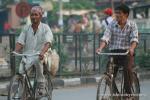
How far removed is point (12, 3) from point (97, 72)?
33.3m

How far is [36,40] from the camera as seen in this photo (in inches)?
365

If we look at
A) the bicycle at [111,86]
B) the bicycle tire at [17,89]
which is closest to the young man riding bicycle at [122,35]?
the bicycle at [111,86]

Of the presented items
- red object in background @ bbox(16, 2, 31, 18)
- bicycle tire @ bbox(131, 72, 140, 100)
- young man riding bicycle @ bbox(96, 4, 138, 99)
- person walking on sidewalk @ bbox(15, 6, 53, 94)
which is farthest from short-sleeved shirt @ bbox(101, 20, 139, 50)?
red object in background @ bbox(16, 2, 31, 18)

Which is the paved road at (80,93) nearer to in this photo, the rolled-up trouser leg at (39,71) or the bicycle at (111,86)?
the bicycle at (111,86)

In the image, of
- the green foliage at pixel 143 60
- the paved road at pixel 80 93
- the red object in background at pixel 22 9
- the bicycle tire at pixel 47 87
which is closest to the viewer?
the bicycle tire at pixel 47 87

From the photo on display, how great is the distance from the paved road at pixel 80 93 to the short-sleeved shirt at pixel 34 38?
2631 millimetres

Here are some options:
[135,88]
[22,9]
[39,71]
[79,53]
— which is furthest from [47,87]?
[22,9]

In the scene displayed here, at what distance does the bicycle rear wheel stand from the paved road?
2.47 meters

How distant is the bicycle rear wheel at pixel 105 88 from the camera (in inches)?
335

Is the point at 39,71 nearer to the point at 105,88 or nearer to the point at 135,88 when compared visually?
the point at 105,88

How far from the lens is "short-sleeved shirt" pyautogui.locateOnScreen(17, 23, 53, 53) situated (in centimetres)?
924

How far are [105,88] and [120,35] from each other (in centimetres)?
85

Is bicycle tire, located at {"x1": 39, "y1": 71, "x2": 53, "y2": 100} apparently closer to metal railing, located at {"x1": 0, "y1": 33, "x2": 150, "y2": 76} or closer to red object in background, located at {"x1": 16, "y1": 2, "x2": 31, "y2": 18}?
metal railing, located at {"x1": 0, "y1": 33, "x2": 150, "y2": 76}

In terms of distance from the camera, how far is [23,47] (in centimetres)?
932
